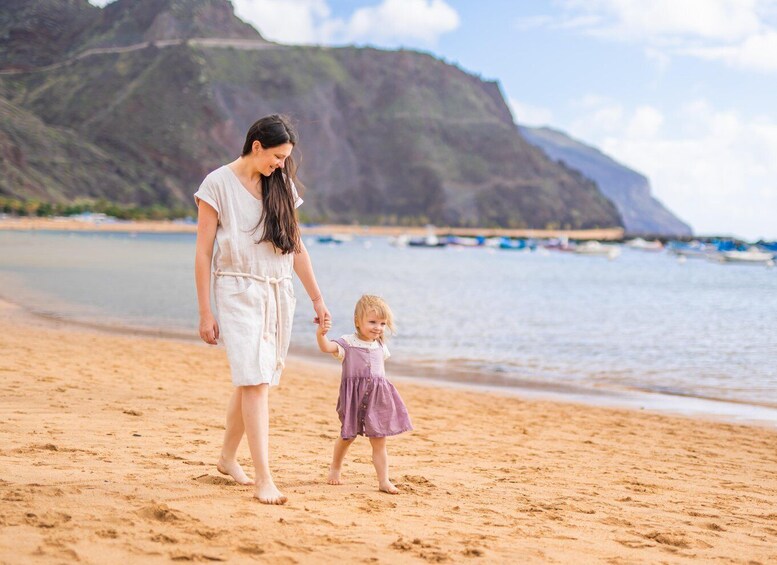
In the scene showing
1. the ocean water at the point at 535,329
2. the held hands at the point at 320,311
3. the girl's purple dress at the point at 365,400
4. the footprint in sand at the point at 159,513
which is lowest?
the ocean water at the point at 535,329

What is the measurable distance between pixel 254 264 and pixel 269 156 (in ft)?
1.94

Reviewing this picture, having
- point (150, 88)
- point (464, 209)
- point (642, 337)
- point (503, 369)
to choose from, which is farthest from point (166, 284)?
point (464, 209)

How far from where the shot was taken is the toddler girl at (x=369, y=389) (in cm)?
534

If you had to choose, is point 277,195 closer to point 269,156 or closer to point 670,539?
point 269,156

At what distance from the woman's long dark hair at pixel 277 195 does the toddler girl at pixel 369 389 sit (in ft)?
2.42

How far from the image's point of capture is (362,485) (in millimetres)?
5637

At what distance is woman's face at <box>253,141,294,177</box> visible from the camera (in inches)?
187

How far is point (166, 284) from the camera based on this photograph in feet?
110

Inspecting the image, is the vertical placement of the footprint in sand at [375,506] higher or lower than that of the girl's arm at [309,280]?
lower

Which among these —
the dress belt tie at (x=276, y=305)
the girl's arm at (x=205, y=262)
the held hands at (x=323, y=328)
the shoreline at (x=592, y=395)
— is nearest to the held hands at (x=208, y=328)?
the girl's arm at (x=205, y=262)

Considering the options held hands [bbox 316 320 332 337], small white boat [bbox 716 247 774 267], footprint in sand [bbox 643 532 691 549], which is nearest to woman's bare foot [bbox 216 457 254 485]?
held hands [bbox 316 320 332 337]

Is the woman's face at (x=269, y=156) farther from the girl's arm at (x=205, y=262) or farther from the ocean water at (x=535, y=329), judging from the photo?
the ocean water at (x=535, y=329)

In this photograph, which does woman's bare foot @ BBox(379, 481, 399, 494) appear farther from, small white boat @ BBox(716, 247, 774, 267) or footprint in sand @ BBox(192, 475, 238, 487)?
small white boat @ BBox(716, 247, 774, 267)

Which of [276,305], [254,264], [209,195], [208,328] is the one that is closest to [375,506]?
[276,305]
